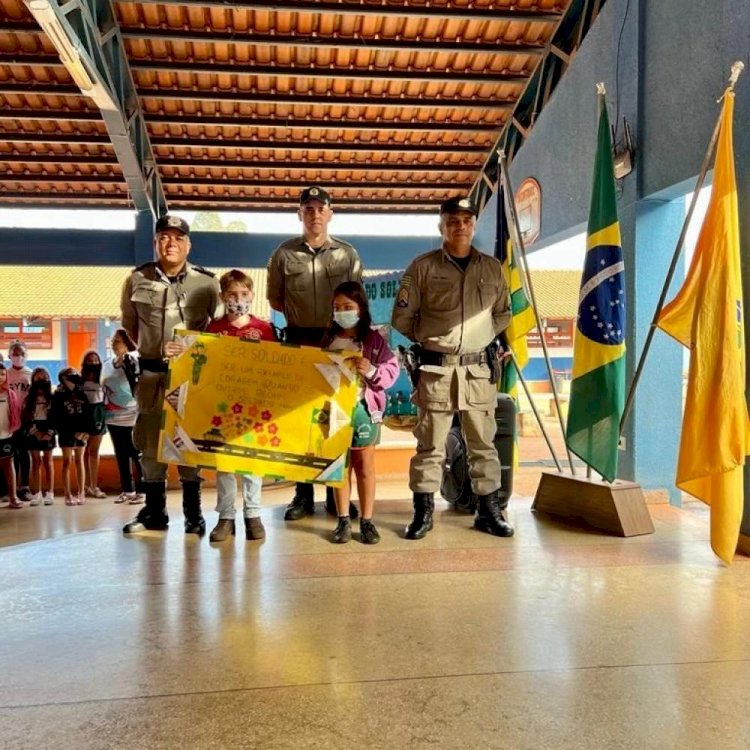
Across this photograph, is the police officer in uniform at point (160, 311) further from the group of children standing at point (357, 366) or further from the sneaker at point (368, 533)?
the sneaker at point (368, 533)

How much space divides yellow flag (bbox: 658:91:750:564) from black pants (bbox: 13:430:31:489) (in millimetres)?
6306

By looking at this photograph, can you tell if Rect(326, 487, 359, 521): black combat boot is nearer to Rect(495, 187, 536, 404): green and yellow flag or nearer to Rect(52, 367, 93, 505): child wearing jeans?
Rect(495, 187, 536, 404): green and yellow flag

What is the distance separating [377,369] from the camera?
3.25 m

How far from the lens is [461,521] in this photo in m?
3.83

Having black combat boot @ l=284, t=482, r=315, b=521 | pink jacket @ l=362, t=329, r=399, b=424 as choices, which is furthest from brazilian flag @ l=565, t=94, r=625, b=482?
black combat boot @ l=284, t=482, r=315, b=521

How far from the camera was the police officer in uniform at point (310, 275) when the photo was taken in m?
3.62

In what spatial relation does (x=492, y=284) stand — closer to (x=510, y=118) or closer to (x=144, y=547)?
(x=144, y=547)

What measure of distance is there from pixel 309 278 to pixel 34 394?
4.47 metres

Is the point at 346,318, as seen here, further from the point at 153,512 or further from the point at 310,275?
the point at 153,512

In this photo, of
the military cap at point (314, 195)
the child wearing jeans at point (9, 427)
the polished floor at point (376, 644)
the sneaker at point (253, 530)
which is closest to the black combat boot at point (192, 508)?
the polished floor at point (376, 644)

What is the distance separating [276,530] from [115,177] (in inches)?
327

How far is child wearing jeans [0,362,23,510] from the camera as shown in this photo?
6.35 meters

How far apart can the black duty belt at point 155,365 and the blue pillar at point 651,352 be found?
3303mm

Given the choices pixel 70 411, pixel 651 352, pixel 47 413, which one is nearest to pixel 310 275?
pixel 651 352
